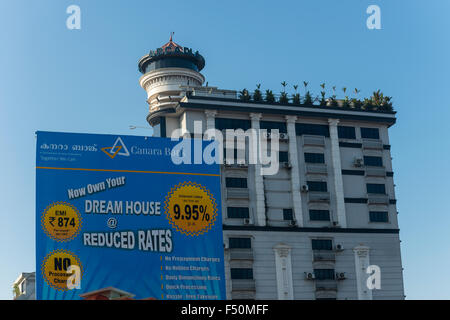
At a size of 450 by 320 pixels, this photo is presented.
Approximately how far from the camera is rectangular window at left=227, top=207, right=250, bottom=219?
206ft

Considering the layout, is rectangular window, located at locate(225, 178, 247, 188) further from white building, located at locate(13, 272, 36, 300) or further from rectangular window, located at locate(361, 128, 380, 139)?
white building, located at locate(13, 272, 36, 300)

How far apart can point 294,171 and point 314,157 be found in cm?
290

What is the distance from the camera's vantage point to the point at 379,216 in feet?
223

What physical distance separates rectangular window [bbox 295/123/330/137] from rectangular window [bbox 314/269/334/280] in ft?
44.1

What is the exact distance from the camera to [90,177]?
48.5 metres

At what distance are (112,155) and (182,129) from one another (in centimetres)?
1706

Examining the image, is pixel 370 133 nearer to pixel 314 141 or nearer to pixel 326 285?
pixel 314 141

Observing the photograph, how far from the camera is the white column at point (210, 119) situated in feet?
212

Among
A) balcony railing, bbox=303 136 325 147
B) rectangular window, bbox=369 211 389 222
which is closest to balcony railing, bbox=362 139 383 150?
balcony railing, bbox=303 136 325 147

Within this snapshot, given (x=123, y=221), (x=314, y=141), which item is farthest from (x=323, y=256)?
(x=123, y=221)
